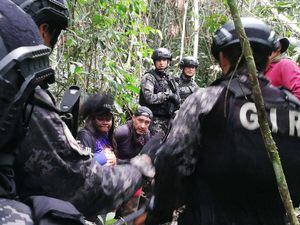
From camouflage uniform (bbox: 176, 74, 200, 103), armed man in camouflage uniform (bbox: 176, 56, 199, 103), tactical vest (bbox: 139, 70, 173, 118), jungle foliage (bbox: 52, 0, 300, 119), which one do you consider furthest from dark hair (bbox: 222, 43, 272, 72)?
armed man in camouflage uniform (bbox: 176, 56, 199, 103)

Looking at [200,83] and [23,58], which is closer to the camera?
[23,58]

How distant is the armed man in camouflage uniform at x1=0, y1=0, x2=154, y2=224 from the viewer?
4.39 feet

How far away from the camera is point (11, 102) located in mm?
1356

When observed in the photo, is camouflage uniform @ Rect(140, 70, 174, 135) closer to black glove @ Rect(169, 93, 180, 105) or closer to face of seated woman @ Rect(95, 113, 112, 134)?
black glove @ Rect(169, 93, 180, 105)

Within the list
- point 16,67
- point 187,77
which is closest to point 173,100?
point 187,77

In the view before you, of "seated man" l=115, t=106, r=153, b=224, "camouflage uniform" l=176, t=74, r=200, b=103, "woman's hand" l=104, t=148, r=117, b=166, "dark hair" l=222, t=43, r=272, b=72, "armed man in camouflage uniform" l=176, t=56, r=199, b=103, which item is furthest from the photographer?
"armed man in camouflage uniform" l=176, t=56, r=199, b=103

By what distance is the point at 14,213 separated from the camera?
1271 mm

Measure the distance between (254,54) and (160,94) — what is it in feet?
17.4

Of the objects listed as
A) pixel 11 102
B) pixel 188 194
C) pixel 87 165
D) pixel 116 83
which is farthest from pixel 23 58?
pixel 116 83

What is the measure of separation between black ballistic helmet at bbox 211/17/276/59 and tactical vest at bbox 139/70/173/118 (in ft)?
17.3

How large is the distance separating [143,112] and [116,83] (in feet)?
1.63

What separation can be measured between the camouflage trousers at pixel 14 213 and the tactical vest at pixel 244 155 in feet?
4.82

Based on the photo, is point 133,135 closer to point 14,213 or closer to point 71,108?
point 71,108

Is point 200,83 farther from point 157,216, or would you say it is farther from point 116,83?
point 157,216
